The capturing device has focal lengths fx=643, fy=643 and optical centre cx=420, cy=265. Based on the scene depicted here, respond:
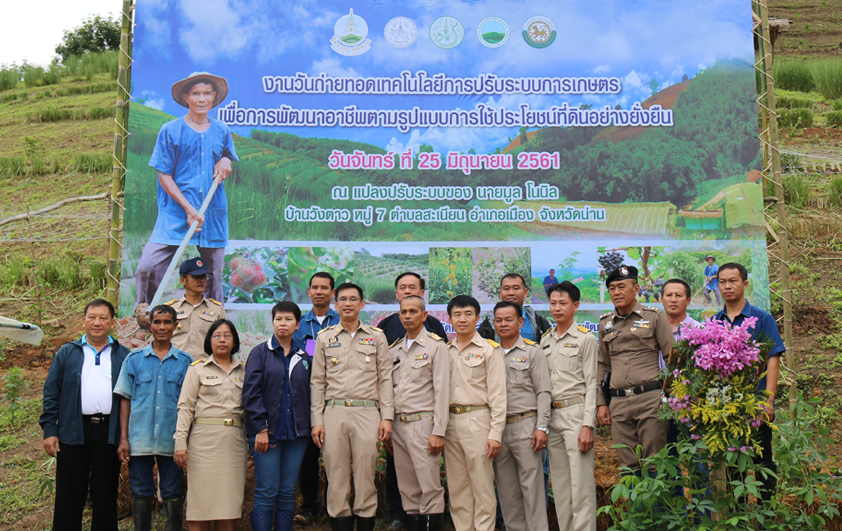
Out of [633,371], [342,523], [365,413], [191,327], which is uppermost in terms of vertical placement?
[191,327]

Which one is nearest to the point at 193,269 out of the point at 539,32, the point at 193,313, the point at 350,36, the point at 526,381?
the point at 193,313

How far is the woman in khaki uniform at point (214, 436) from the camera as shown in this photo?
→ 366 cm

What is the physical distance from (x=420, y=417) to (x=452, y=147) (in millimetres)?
2399

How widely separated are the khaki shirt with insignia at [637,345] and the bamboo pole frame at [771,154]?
2.00m

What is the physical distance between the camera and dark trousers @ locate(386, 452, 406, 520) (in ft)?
13.9

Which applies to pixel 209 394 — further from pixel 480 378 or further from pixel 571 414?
pixel 571 414

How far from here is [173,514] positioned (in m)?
3.79

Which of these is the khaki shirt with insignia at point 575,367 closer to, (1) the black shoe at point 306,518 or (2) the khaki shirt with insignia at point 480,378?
(2) the khaki shirt with insignia at point 480,378

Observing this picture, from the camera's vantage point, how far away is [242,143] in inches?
208

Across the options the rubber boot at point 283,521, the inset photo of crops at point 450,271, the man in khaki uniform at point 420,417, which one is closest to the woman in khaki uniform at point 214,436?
the rubber boot at point 283,521

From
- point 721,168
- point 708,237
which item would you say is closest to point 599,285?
point 708,237

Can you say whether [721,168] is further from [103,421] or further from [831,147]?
[831,147]

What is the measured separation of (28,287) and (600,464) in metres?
7.22

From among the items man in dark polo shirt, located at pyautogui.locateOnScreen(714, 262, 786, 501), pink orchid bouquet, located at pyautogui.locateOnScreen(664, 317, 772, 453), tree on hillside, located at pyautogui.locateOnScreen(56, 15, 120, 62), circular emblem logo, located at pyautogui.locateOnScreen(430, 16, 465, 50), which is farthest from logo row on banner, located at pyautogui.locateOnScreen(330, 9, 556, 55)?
tree on hillside, located at pyautogui.locateOnScreen(56, 15, 120, 62)
